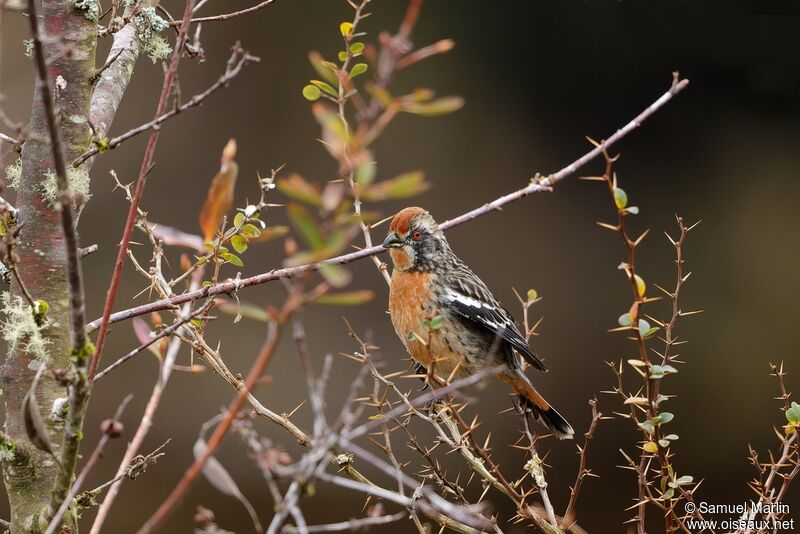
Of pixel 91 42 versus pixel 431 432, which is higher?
pixel 91 42

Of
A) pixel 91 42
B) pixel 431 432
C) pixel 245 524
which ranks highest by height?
pixel 91 42

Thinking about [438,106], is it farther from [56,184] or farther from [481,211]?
[56,184]

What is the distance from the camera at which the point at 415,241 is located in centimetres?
310

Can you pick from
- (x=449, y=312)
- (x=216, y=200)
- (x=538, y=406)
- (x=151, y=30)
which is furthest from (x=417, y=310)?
(x=216, y=200)

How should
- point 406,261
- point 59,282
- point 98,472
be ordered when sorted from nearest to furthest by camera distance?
1. point 59,282
2. point 406,261
3. point 98,472

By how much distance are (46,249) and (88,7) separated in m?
0.44

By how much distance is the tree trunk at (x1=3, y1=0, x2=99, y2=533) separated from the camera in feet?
4.71

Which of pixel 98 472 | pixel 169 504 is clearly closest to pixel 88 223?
pixel 98 472

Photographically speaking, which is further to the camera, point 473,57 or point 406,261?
point 473,57

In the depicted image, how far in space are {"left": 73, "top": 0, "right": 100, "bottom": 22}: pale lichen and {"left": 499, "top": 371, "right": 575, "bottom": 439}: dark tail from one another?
1.89 m

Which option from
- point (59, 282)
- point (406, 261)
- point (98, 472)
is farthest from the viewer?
point (98, 472)

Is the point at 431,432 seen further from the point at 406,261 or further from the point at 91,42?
the point at 91,42

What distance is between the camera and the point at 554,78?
5035 millimetres

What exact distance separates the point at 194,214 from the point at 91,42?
316 cm
